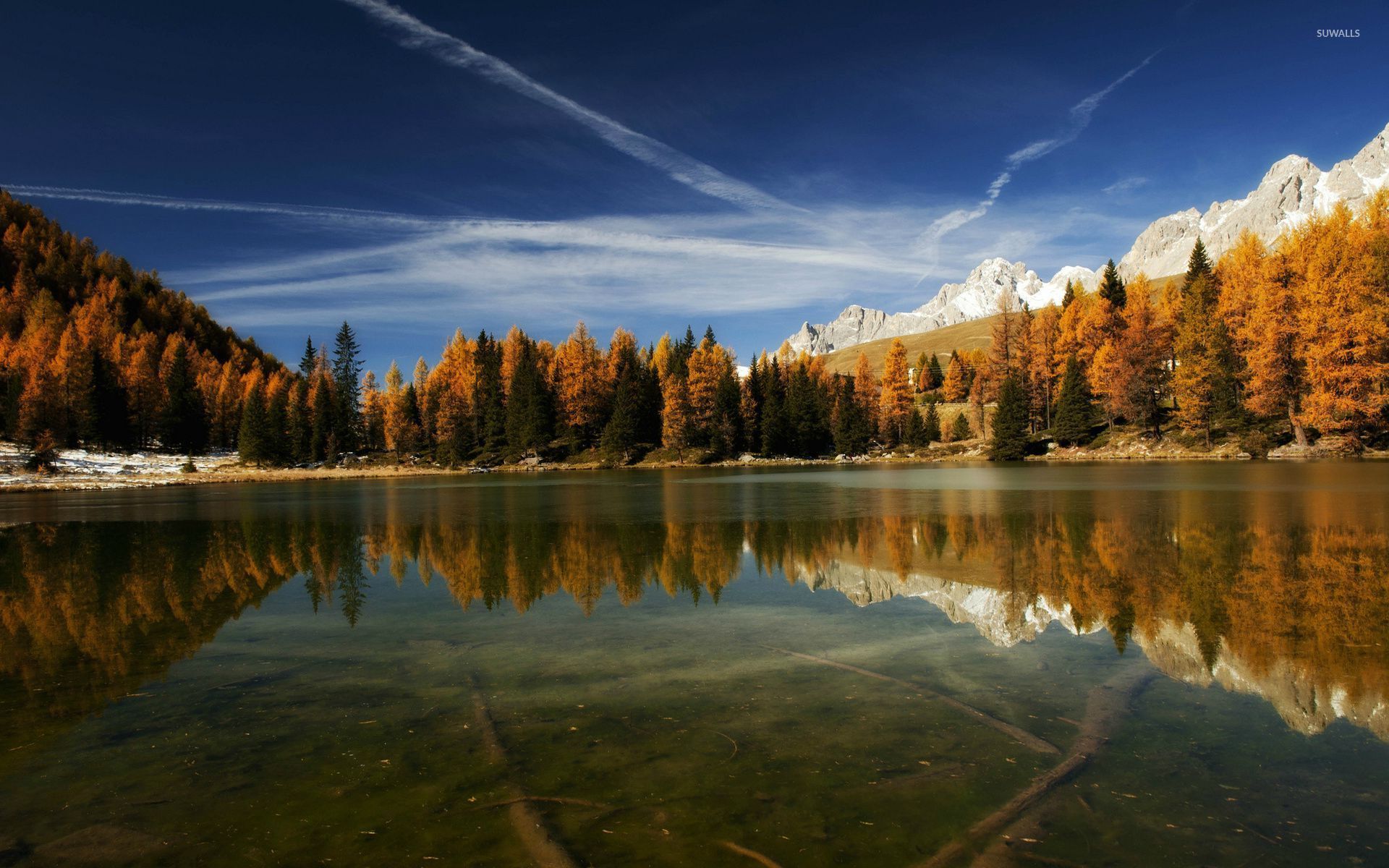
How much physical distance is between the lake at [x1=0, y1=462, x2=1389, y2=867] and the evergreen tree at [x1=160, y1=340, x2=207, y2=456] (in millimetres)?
94451

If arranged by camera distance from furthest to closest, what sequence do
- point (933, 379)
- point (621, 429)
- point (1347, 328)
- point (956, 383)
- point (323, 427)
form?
point (933, 379) < point (956, 383) < point (323, 427) < point (621, 429) < point (1347, 328)

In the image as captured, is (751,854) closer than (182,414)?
Yes

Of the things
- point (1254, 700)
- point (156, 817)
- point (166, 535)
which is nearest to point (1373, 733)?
point (1254, 700)

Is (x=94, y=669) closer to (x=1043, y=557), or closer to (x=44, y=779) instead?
(x=44, y=779)

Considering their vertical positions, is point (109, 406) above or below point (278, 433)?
above

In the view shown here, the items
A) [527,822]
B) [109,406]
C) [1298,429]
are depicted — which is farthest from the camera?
[109,406]

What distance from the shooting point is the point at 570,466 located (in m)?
85.2

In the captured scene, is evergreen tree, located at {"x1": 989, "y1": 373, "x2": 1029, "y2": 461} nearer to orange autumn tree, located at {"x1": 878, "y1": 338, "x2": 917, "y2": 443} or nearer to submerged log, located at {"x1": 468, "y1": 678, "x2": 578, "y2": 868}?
orange autumn tree, located at {"x1": 878, "y1": 338, "x2": 917, "y2": 443}

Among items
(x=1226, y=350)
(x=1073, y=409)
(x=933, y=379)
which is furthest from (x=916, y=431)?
(x=933, y=379)

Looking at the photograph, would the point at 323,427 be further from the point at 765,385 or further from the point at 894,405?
the point at 894,405

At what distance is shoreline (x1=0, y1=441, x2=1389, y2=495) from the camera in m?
57.8

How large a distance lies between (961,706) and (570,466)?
80.4 metres

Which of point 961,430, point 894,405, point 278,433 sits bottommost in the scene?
point 961,430

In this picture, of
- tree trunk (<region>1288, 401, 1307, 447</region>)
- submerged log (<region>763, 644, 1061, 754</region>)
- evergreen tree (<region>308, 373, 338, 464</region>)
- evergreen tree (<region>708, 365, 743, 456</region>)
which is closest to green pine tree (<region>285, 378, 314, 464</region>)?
evergreen tree (<region>308, 373, 338, 464</region>)
